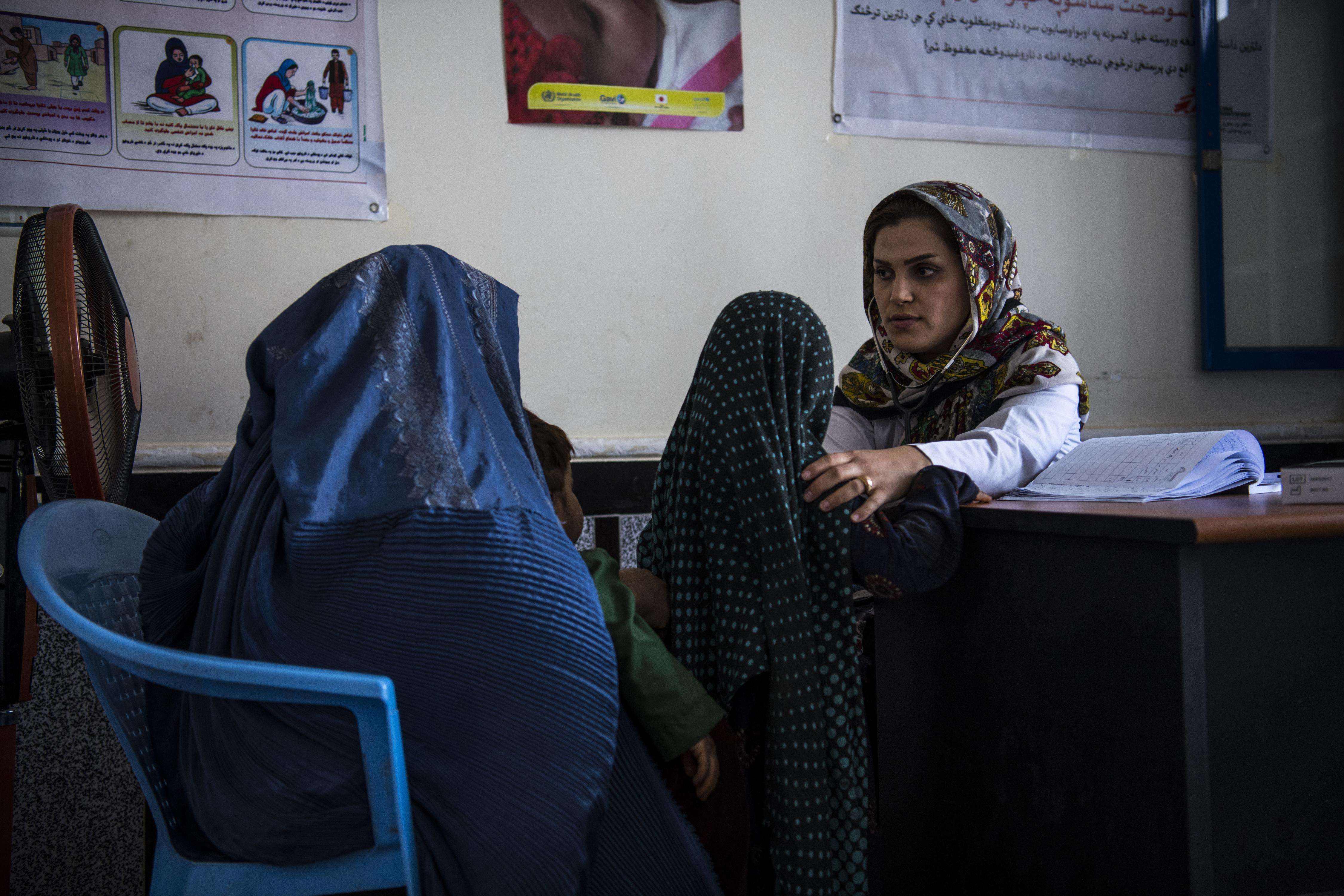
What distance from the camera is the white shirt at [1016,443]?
3.86 ft

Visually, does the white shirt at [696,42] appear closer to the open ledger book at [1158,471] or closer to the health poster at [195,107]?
the health poster at [195,107]

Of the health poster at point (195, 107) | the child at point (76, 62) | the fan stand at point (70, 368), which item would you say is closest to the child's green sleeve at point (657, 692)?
the fan stand at point (70, 368)

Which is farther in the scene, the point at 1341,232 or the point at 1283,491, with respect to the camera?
the point at 1341,232

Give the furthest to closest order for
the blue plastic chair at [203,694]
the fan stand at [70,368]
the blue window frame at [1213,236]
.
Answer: the blue window frame at [1213,236], the fan stand at [70,368], the blue plastic chair at [203,694]

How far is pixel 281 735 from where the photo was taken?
725mm

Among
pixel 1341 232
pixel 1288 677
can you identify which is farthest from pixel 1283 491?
pixel 1341 232

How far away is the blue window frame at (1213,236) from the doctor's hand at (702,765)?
1693 millimetres

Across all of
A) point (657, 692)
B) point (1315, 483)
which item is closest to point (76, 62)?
point (657, 692)

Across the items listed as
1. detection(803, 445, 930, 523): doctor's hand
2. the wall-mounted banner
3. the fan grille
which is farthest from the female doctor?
the fan grille

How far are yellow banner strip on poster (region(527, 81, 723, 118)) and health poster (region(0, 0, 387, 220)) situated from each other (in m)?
0.32

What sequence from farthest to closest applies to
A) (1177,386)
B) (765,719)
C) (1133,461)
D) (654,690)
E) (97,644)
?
(1177,386) → (1133,461) → (765,719) → (654,690) → (97,644)

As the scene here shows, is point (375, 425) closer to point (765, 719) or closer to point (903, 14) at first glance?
point (765, 719)

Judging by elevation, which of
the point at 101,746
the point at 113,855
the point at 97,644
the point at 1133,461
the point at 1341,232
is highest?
the point at 1341,232

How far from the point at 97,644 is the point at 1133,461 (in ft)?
3.76
